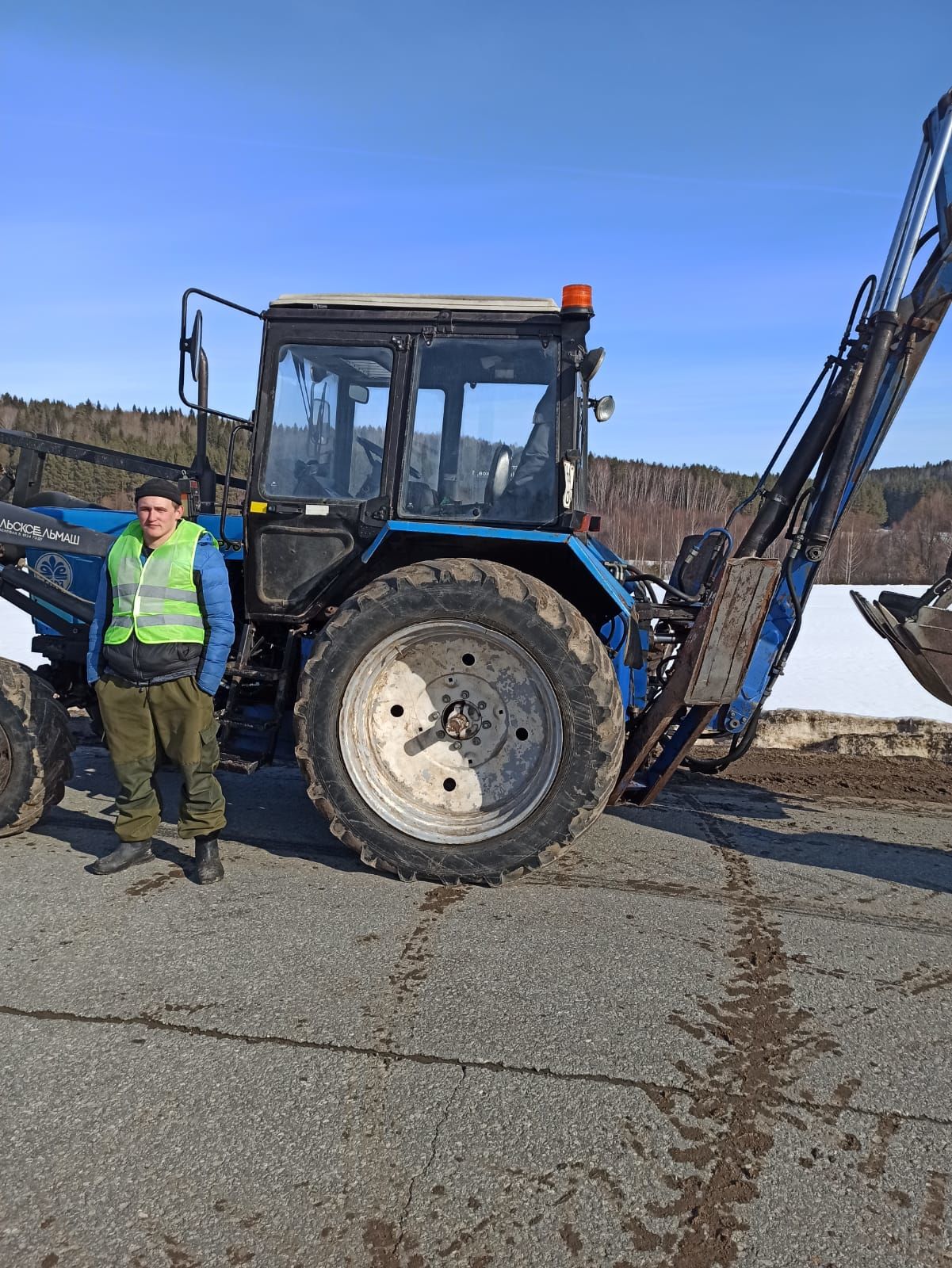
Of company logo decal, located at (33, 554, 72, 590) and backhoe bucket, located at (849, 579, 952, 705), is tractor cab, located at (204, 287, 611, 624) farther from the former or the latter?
backhoe bucket, located at (849, 579, 952, 705)

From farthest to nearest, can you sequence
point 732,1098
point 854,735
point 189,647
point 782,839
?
point 854,735 < point 782,839 < point 189,647 < point 732,1098

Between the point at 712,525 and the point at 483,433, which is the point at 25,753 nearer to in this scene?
the point at 483,433

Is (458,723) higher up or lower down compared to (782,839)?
higher up

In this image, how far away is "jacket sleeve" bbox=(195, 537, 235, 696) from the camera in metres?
4.04

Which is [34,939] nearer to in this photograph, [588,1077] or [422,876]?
[422,876]

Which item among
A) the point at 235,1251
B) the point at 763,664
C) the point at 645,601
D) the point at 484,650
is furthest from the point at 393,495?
the point at 235,1251

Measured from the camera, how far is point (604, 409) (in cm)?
463

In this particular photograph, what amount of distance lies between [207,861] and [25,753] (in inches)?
44.4

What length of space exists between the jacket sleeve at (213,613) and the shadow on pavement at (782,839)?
90.5 inches

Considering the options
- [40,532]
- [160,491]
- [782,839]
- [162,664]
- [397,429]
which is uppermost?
[397,429]

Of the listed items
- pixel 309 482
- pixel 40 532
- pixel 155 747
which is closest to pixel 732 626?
pixel 309 482

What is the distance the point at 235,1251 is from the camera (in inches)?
76.6

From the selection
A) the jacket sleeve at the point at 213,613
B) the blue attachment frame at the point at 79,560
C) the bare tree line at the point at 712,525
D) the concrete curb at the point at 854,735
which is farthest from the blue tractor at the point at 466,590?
the bare tree line at the point at 712,525

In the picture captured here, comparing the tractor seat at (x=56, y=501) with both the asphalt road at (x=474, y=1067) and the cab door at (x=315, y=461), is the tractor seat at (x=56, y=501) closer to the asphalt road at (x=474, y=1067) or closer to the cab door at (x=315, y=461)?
the cab door at (x=315, y=461)
